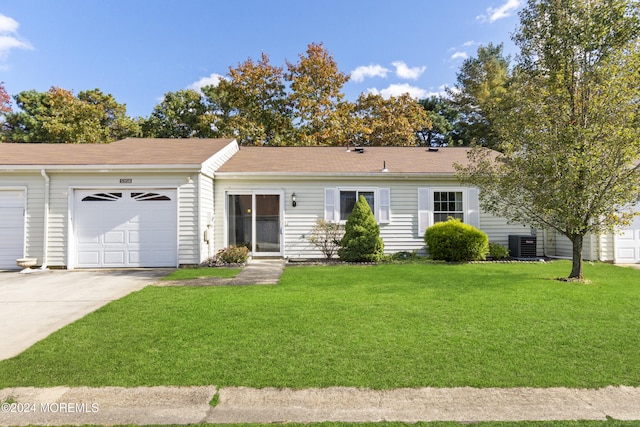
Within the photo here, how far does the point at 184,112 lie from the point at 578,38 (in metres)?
24.6

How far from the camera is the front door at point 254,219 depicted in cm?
1152

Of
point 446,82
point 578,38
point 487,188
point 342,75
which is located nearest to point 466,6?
point 578,38

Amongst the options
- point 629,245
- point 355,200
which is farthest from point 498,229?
point 355,200

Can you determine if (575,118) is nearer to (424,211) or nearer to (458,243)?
(458,243)

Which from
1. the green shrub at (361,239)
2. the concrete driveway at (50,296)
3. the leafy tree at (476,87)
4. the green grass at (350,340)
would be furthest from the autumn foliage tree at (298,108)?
the green grass at (350,340)

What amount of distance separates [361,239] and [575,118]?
5958 mm

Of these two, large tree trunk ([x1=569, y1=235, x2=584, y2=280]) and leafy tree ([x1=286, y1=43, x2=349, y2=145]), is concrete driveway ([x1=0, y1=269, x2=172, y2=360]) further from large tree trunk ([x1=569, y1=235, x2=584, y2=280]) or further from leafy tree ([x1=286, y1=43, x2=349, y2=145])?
leafy tree ([x1=286, y1=43, x2=349, y2=145])

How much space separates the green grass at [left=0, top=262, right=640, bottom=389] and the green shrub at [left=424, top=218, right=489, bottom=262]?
142 inches

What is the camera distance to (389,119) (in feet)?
79.8

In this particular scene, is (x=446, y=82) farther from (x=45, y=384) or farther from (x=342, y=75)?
(x=45, y=384)

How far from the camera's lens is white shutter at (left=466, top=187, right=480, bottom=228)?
1178 centimetres

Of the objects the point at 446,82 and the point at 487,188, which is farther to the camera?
the point at 446,82

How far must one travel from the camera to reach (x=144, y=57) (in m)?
20.2

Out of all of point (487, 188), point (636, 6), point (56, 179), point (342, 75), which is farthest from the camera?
point (342, 75)
